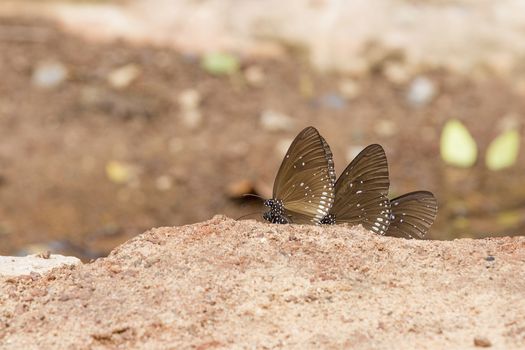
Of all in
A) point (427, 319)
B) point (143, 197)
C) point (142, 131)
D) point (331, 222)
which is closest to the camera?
point (427, 319)

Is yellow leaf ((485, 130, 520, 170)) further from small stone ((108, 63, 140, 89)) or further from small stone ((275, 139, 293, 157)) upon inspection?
small stone ((108, 63, 140, 89))

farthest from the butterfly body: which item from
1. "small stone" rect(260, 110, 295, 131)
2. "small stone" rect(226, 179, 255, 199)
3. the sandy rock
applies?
"small stone" rect(260, 110, 295, 131)

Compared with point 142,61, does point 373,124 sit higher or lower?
lower

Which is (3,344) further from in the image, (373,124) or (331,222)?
(373,124)

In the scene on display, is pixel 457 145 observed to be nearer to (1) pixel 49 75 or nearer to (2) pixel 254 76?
(2) pixel 254 76

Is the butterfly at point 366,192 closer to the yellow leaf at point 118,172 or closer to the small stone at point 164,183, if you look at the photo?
the small stone at point 164,183

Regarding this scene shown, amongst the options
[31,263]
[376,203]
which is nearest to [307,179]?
[376,203]

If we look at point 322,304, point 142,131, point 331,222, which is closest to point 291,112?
point 142,131
